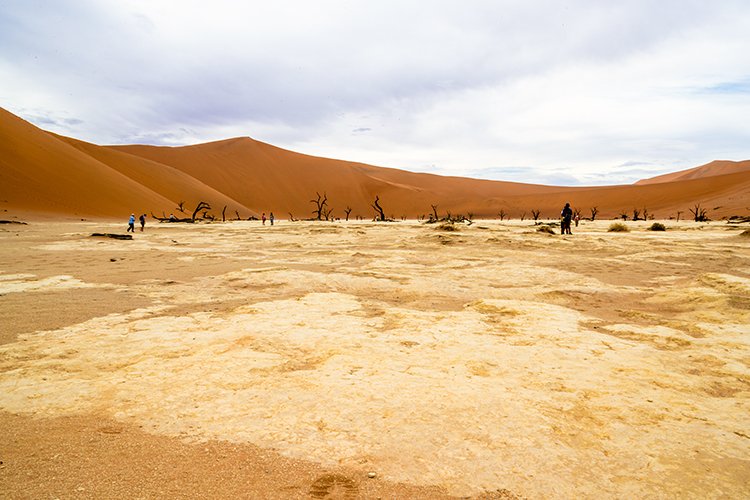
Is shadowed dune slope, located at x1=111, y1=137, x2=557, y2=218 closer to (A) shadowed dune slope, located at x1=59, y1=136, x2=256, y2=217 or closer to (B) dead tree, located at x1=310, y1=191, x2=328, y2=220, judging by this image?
(B) dead tree, located at x1=310, y1=191, x2=328, y2=220

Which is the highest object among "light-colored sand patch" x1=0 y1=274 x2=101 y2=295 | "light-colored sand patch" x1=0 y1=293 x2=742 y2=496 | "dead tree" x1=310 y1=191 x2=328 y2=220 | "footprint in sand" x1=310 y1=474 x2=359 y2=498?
"dead tree" x1=310 y1=191 x2=328 y2=220

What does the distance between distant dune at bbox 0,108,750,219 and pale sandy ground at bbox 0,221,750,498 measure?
31376 mm

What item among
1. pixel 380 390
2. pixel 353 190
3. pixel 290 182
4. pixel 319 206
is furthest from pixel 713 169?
pixel 380 390

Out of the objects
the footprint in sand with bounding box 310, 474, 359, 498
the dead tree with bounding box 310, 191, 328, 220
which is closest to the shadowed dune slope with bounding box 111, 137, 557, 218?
the dead tree with bounding box 310, 191, 328, 220

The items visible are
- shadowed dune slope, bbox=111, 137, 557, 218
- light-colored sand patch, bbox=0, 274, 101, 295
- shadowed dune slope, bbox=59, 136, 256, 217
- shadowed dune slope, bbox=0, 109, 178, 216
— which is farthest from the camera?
shadowed dune slope, bbox=111, 137, 557, 218

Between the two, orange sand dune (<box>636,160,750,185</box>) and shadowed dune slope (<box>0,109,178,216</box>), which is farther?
orange sand dune (<box>636,160,750,185</box>)

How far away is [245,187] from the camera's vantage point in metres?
70.4

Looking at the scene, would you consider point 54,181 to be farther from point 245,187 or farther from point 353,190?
point 353,190

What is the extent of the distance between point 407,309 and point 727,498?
369cm

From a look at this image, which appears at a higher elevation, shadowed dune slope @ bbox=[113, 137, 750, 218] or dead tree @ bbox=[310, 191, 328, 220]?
shadowed dune slope @ bbox=[113, 137, 750, 218]

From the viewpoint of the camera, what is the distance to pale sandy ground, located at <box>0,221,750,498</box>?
199cm

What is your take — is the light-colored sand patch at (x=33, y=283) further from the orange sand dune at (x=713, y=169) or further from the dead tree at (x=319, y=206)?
the orange sand dune at (x=713, y=169)

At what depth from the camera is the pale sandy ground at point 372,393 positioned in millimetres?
1987

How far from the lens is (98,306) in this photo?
16.6 feet
